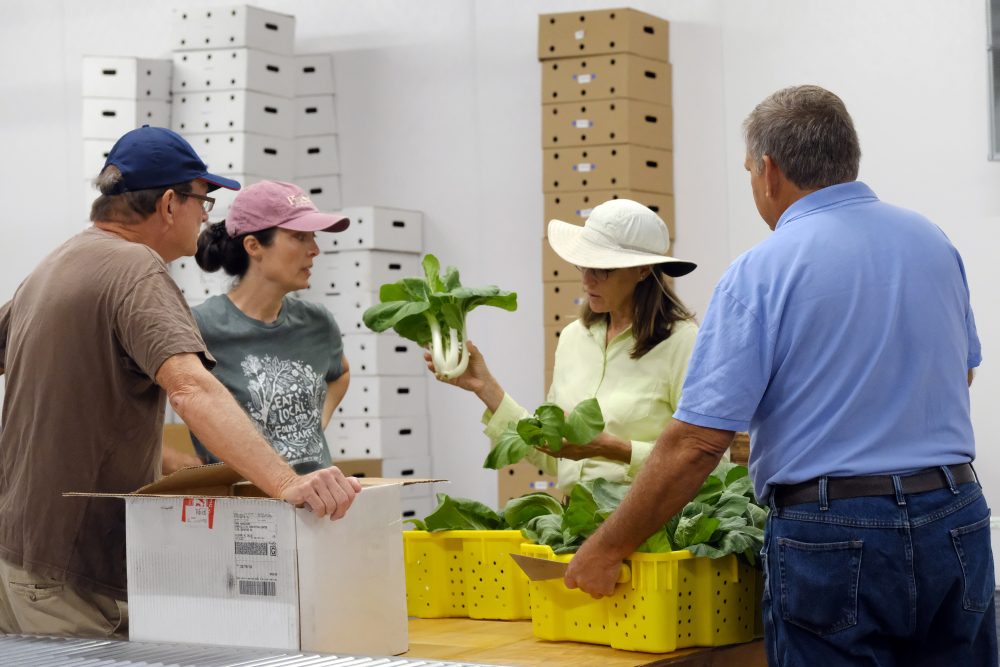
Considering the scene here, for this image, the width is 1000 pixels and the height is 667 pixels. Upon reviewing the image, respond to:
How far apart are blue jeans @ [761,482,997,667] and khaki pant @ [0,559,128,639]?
1067 mm

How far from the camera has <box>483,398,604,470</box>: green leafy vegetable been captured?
2.23m

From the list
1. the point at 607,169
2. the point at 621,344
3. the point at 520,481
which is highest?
the point at 607,169

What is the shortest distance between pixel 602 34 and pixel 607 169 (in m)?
0.62

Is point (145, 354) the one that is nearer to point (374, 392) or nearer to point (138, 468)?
point (138, 468)

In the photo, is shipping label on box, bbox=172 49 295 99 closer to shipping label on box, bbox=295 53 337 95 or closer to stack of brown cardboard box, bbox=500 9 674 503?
shipping label on box, bbox=295 53 337 95

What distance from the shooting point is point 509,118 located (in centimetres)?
642

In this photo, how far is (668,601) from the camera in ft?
6.35

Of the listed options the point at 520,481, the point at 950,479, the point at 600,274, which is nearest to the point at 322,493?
the point at 950,479

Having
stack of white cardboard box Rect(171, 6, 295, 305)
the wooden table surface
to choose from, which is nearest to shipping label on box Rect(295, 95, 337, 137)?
stack of white cardboard box Rect(171, 6, 295, 305)

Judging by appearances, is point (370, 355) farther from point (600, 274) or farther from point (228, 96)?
point (600, 274)

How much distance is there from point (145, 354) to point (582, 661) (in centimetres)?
83

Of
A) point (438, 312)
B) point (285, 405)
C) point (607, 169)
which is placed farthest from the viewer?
point (607, 169)

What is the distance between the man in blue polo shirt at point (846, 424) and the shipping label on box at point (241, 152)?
14.5 ft

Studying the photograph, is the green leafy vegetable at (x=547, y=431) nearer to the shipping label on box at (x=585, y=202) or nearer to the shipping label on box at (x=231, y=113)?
the shipping label on box at (x=585, y=202)
